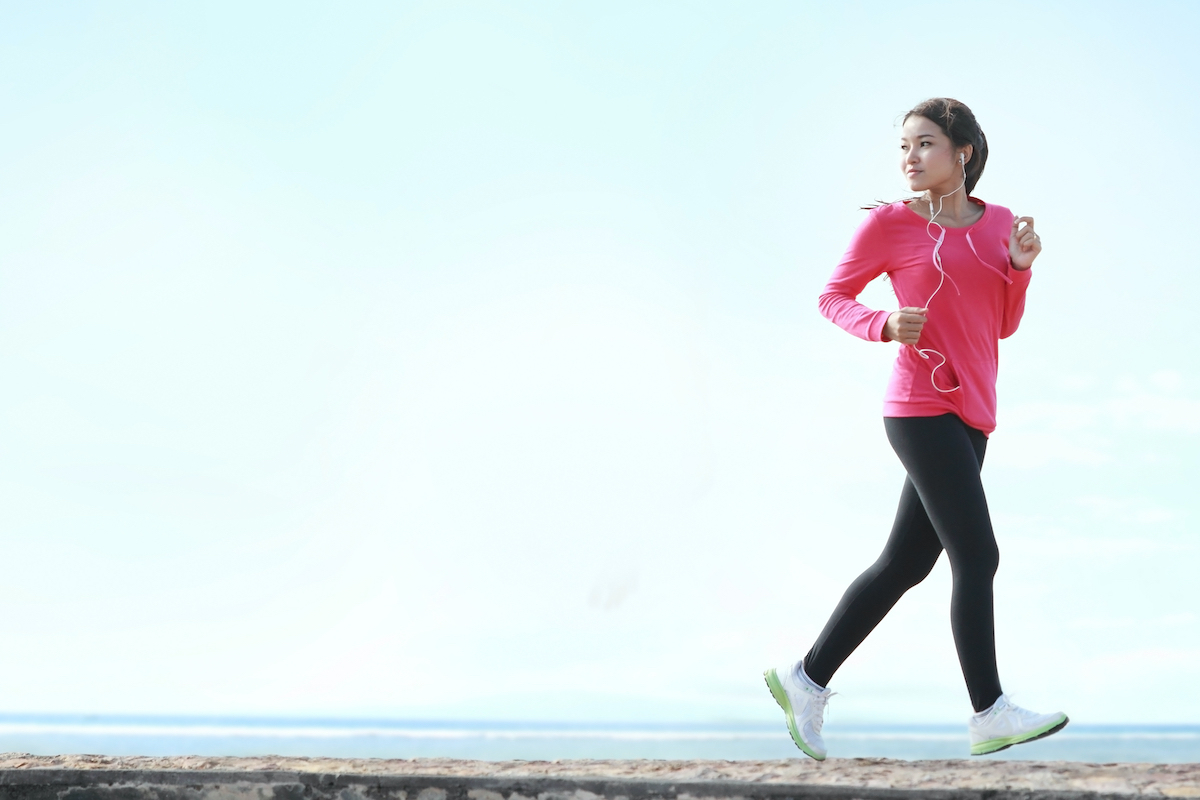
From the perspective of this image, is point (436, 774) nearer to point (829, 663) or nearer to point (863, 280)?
point (829, 663)

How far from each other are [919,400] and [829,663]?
634 mm

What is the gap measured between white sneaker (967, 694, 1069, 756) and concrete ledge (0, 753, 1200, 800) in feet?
0.83

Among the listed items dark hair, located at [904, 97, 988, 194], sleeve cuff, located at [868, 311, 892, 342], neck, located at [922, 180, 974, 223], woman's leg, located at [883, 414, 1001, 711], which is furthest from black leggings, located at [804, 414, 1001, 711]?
dark hair, located at [904, 97, 988, 194]

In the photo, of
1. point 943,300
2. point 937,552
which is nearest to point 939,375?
point 943,300

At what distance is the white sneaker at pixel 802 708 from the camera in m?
2.13

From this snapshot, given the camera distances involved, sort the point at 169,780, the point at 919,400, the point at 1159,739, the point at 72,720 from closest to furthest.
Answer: the point at 169,780 → the point at 919,400 → the point at 1159,739 → the point at 72,720

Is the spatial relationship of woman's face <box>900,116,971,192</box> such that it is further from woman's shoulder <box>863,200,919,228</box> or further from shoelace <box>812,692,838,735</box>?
shoelace <box>812,692,838,735</box>

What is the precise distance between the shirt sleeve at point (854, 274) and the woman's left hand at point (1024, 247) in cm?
29

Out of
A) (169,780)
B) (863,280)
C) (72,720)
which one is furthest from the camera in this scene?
(72,720)

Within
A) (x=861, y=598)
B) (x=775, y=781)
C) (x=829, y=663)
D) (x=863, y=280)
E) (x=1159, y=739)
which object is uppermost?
(x=863, y=280)

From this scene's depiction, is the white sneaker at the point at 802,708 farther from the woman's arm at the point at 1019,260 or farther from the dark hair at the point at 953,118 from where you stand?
the dark hair at the point at 953,118

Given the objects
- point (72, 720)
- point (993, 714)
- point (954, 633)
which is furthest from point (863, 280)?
point (72, 720)

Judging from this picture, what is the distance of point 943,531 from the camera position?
2.10m

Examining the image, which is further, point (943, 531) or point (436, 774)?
point (943, 531)
